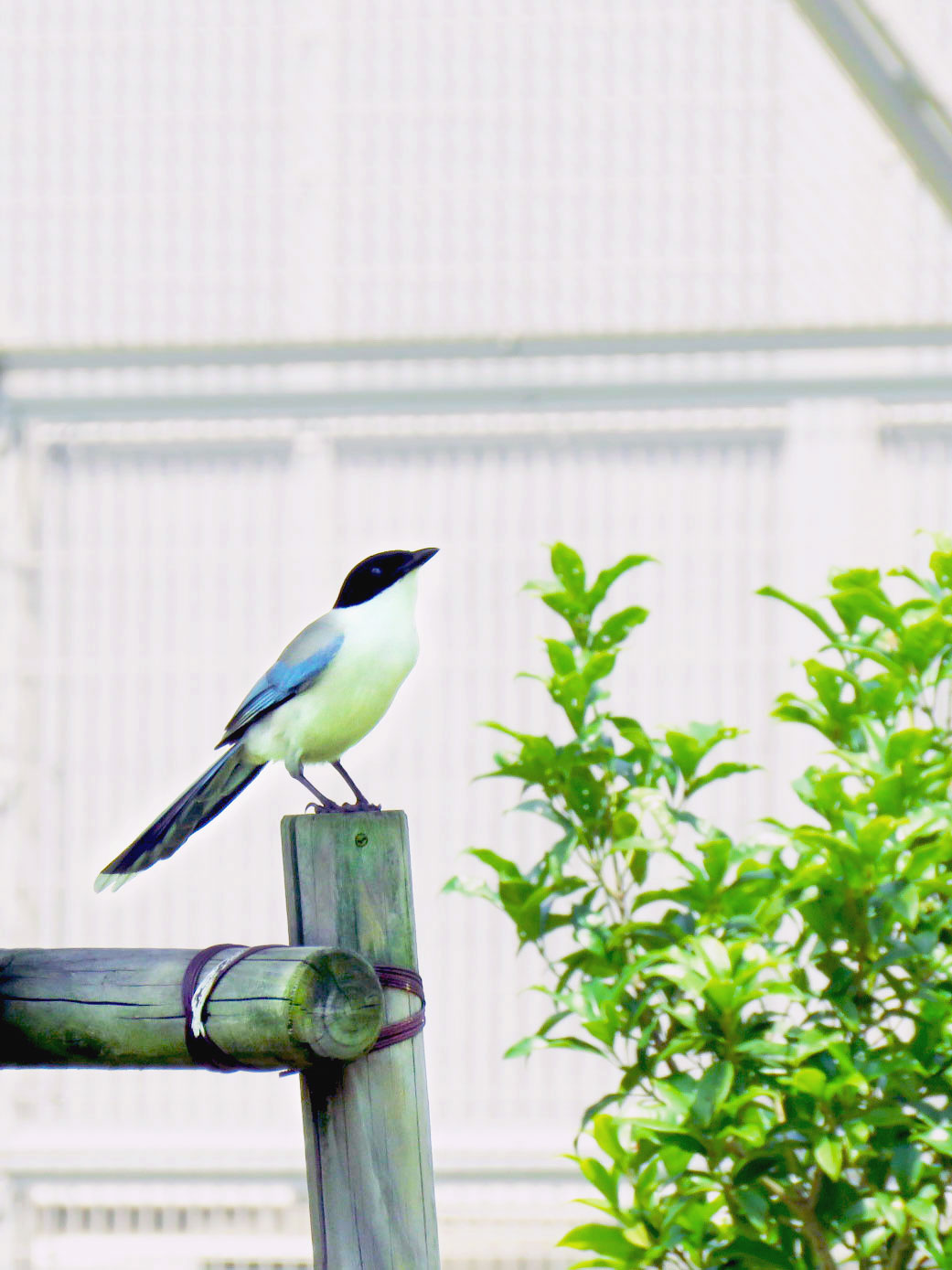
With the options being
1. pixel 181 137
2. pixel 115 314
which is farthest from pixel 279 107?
pixel 115 314

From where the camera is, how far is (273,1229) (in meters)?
4.11

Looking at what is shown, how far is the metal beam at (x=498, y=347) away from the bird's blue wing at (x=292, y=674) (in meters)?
1.79

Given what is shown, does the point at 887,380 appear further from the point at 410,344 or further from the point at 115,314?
the point at 115,314

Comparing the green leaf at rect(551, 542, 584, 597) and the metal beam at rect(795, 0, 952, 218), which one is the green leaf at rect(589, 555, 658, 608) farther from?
the metal beam at rect(795, 0, 952, 218)

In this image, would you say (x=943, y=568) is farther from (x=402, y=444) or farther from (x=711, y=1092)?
(x=402, y=444)

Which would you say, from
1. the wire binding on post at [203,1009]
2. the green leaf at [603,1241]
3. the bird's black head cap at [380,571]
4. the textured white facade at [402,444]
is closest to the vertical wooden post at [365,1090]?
the wire binding on post at [203,1009]

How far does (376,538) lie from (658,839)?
2113mm

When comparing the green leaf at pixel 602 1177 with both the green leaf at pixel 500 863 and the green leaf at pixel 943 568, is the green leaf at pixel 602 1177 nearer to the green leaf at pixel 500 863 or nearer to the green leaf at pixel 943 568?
the green leaf at pixel 500 863

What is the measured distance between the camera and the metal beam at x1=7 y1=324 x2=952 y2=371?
3.96 m

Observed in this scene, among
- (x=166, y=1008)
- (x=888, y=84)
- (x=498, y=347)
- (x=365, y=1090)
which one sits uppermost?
(x=888, y=84)

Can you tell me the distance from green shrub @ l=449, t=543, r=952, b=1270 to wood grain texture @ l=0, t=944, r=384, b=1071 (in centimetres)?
52

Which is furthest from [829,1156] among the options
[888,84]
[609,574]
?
[888,84]

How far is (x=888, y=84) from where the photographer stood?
3.13m

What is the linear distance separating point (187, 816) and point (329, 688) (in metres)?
0.29
